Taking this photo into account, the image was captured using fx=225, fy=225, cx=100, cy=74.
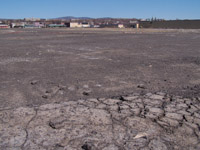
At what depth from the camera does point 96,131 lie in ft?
12.2

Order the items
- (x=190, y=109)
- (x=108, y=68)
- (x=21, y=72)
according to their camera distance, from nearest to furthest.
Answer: (x=190, y=109) < (x=21, y=72) < (x=108, y=68)

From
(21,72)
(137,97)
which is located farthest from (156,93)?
(21,72)

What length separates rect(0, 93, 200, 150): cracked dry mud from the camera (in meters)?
3.38

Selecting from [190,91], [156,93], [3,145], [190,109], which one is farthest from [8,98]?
[190,91]

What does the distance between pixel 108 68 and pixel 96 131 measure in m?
5.24

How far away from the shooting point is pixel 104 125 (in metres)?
3.91

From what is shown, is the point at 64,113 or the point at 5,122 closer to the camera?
the point at 5,122

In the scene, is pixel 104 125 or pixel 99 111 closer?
pixel 104 125

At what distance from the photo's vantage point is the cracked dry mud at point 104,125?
338 centimetres

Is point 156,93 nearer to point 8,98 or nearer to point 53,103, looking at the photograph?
point 53,103

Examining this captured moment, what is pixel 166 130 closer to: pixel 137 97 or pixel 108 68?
pixel 137 97

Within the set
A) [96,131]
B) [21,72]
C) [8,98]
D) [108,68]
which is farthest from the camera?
[108,68]

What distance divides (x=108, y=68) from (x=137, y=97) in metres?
3.63

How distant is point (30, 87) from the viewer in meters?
6.14
